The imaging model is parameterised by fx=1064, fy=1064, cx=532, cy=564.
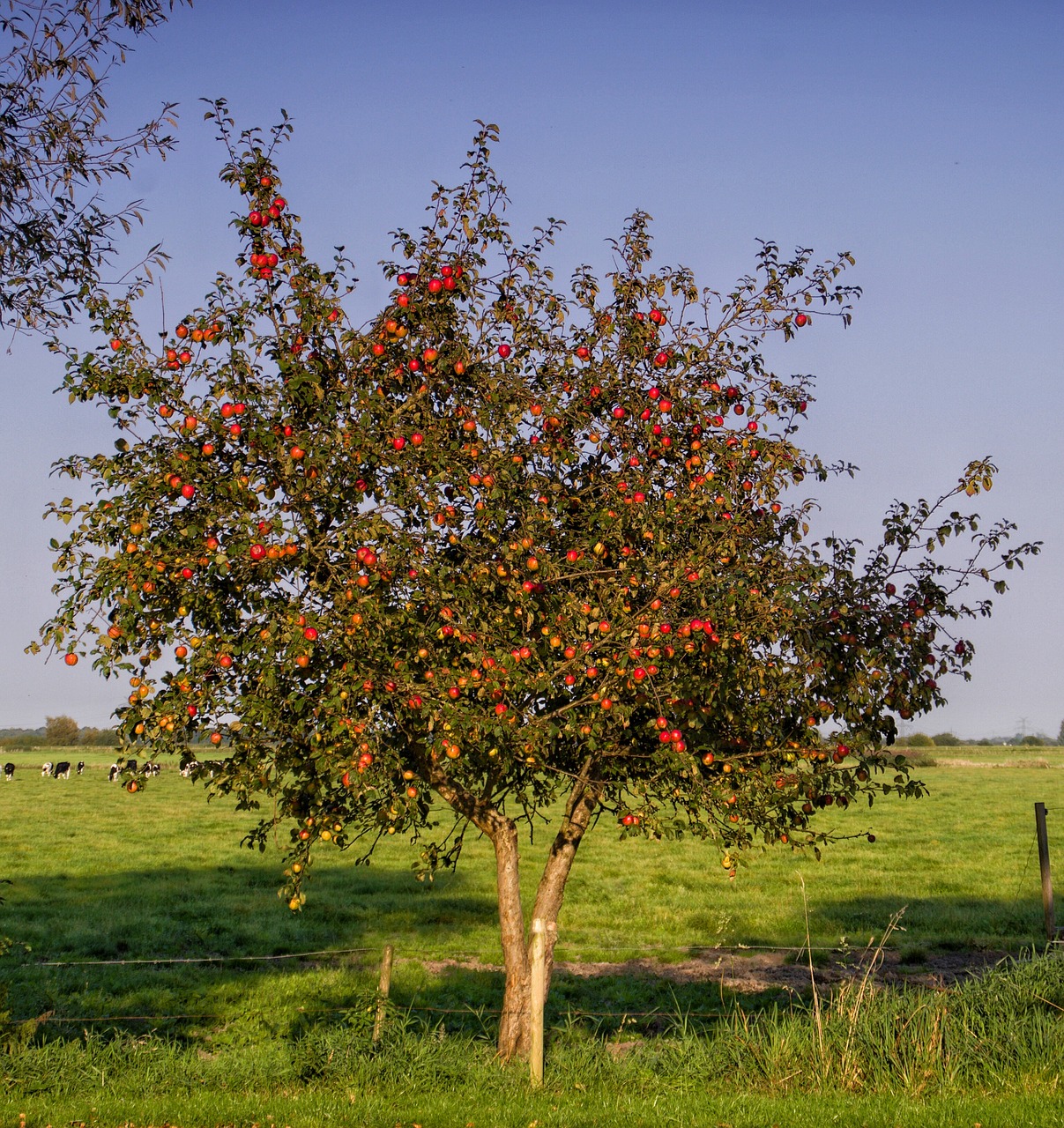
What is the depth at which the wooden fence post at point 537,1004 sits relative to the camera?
876 centimetres

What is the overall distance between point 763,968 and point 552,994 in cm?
399

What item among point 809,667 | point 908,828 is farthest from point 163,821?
point 809,667

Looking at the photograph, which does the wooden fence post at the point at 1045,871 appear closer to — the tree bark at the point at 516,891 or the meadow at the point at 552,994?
the meadow at the point at 552,994

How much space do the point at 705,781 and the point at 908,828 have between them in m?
31.2

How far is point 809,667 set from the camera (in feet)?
27.8

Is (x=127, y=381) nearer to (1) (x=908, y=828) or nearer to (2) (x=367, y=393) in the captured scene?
(2) (x=367, y=393)

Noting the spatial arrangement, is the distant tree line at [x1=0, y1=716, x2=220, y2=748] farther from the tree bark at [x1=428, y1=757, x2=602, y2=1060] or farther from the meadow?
the tree bark at [x1=428, y1=757, x2=602, y2=1060]

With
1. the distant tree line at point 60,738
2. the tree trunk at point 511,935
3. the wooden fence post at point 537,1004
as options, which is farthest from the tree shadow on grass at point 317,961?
the distant tree line at point 60,738

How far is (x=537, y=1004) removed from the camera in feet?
28.8

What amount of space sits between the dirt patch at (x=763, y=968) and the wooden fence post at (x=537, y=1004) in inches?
276

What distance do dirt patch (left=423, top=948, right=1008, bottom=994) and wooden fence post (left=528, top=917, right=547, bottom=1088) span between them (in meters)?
7.02

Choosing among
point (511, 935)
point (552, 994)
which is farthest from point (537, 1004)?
point (552, 994)

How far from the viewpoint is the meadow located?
8.42 meters

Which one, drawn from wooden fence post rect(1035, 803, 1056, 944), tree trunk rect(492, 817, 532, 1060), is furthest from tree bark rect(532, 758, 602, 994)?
wooden fence post rect(1035, 803, 1056, 944)
